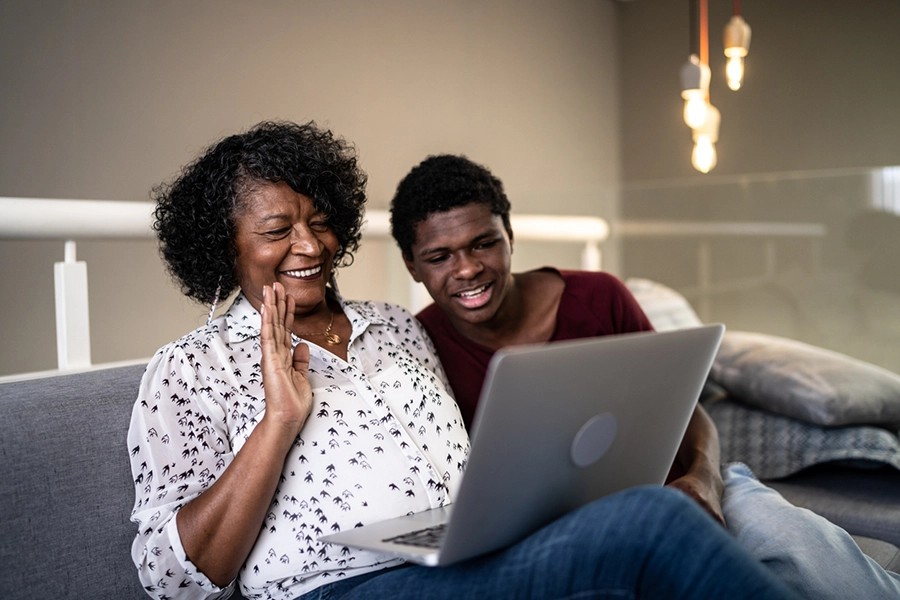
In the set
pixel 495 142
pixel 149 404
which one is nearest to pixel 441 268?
pixel 149 404

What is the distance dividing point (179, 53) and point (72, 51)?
410 millimetres

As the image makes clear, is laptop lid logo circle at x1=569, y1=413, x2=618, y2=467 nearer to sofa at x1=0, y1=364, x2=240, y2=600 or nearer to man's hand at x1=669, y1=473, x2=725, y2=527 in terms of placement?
man's hand at x1=669, y1=473, x2=725, y2=527

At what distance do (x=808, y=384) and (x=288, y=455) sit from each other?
5.10 feet

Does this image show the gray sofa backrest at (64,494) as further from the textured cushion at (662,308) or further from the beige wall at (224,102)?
the textured cushion at (662,308)

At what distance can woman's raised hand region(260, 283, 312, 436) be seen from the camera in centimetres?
119

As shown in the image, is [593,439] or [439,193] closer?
[593,439]

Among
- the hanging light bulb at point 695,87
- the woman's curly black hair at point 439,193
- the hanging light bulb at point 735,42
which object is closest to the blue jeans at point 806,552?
the woman's curly black hair at point 439,193

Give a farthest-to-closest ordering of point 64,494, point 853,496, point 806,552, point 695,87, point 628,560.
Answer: point 695,87, point 853,496, point 806,552, point 64,494, point 628,560

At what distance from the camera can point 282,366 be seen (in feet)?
4.01

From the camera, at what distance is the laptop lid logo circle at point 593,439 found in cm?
98

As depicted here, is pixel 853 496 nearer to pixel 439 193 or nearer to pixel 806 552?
pixel 806 552

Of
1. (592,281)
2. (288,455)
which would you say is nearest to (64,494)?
(288,455)

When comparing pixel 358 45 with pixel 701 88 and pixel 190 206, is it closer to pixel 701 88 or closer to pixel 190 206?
pixel 701 88

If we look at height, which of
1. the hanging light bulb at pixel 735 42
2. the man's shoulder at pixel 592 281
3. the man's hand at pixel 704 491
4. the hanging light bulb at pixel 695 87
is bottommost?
the man's hand at pixel 704 491
